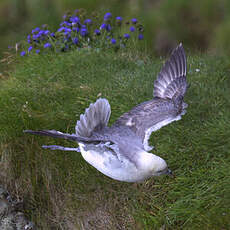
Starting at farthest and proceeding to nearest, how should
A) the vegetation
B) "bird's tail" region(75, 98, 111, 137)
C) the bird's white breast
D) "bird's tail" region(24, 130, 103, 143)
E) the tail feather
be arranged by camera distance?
the vegetation
the tail feather
"bird's tail" region(75, 98, 111, 137)
the bird's white breast
"bird's tail" region(24, 130, 103, 143)

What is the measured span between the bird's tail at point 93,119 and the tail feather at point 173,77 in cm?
74

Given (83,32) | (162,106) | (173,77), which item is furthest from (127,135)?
(83,32)

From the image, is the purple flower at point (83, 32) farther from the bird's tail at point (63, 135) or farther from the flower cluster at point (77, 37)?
the bird's tail at point (63, 135)

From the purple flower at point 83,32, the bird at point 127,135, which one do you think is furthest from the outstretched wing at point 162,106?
the purple flower at point 83,32

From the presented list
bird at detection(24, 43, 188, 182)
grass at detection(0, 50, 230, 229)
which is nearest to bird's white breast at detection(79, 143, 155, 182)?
bird at detection(24, 43, 188, 182)

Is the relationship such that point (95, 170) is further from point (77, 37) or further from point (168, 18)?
point (168, 18)

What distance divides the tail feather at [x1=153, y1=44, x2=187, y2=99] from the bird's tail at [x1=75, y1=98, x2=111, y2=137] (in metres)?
0.74

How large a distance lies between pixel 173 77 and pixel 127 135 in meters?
0.82

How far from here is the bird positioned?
232cm

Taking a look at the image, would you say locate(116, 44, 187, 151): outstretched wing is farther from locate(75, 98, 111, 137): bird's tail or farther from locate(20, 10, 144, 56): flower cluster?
locate(20, 10, 144, 56): flower cluster

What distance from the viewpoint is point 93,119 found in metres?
2.52

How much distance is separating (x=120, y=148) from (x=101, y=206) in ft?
2.83

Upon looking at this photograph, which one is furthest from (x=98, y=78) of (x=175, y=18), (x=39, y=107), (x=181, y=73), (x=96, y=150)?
(x=175, y=18)

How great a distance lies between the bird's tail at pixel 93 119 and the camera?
2467mm
